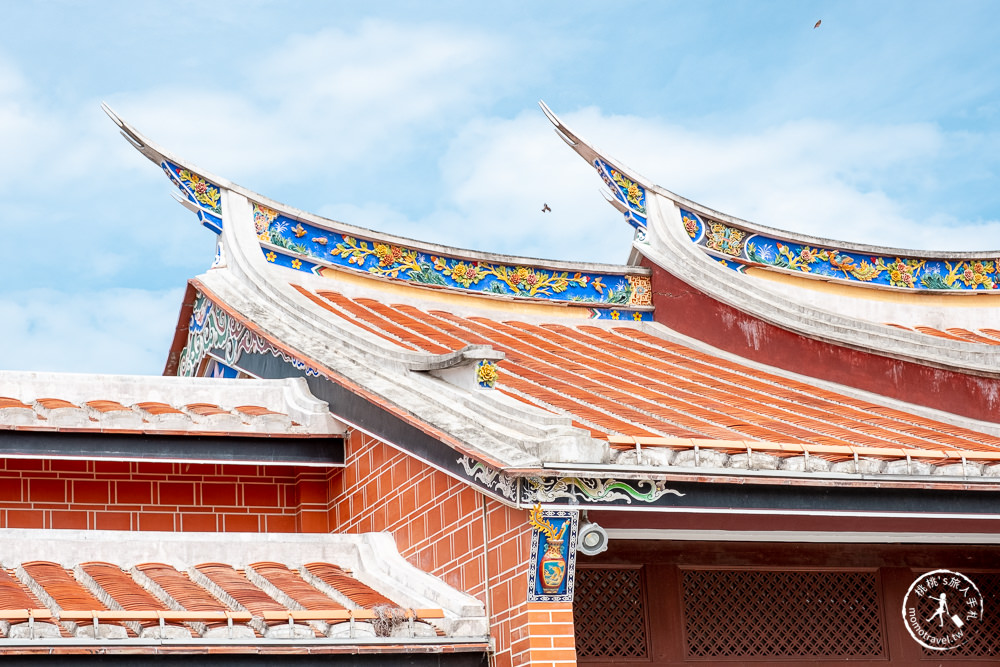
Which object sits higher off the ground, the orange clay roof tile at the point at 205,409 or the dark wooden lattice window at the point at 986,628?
the orange clay roof tile at the point at 205,409

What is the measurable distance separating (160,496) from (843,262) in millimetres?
5692

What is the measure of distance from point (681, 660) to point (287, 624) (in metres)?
2.22

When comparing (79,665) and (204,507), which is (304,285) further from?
(79,665)

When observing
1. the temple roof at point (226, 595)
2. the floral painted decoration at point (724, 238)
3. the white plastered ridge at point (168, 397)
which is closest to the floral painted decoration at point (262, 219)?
the white plastered ridge at point (168, 397)

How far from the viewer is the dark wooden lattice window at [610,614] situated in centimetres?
667

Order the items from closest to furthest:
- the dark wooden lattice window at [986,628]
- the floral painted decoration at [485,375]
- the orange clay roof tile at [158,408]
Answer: the floral painted decoration at [485,375]
the orange clay roof tile at [158,408]
the dark wooden lattice window at [986,628]

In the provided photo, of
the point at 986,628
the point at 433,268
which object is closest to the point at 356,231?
the point at 433,268

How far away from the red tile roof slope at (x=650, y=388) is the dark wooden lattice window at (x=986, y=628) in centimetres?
77

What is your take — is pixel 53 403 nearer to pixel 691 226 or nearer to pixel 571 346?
pixel 571 346

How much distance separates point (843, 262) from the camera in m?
10.6

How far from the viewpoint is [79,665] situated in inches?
201

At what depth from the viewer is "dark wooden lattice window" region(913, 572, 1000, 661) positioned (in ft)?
24.3

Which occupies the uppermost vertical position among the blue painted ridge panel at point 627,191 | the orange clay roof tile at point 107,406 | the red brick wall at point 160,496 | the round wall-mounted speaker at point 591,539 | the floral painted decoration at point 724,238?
the blue painted ridge panel at point 627,191

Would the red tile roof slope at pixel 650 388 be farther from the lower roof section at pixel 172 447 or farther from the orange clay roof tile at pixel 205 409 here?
the orange clay roof tile at pixel 205 409
